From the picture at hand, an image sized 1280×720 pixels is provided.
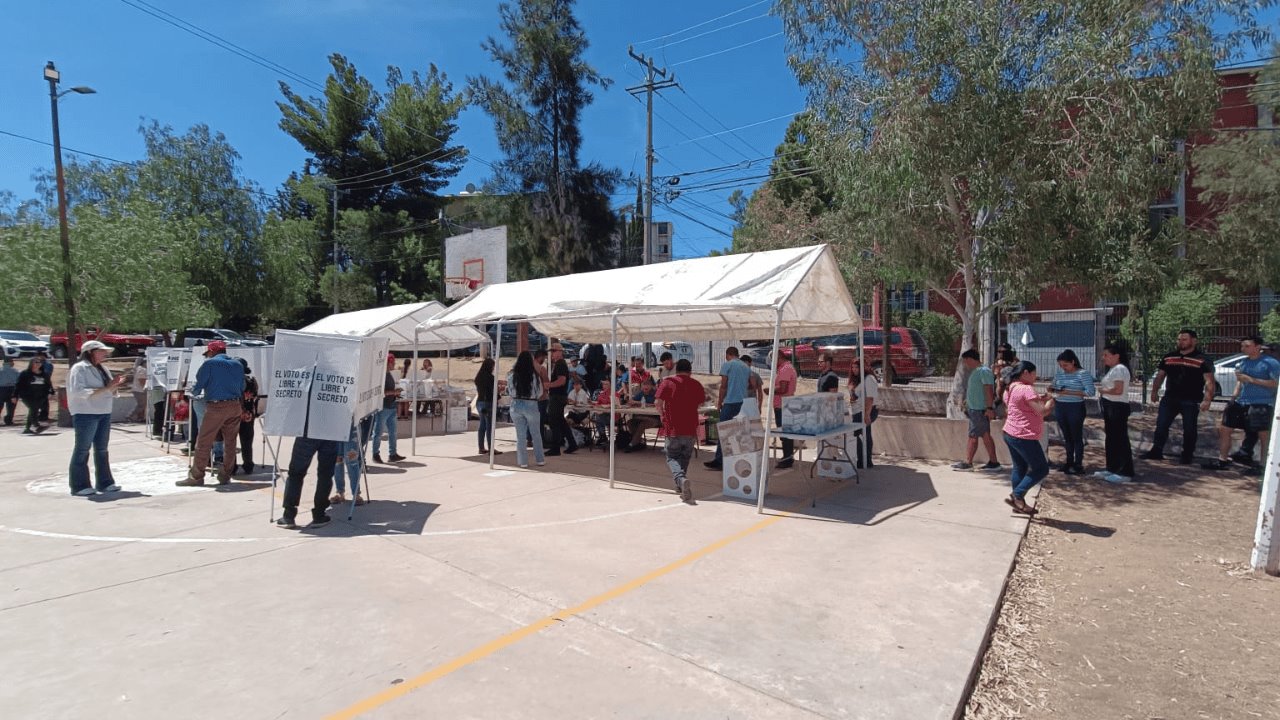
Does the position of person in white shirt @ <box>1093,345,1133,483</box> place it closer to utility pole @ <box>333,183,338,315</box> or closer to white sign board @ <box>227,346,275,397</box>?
white sign board @ <box>227,346,275,397</box>

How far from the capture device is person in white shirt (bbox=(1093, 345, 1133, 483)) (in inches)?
324

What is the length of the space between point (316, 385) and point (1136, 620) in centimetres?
694

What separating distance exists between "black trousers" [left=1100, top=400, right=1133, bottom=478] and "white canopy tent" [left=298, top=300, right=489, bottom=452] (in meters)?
10.2

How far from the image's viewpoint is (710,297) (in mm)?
7492

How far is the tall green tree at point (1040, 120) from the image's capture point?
26.5 ft

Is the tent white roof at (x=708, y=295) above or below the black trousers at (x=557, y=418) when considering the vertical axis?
above

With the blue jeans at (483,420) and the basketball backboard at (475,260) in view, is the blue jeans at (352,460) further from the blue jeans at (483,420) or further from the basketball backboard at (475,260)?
the basketball backboard at (475,260)

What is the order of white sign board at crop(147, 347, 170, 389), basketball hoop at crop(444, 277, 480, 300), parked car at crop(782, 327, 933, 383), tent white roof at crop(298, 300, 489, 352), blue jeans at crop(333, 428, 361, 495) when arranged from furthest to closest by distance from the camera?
basketball hoop at crop(444, 277, 480, 300)
parked car at crop(782, 327, 933, 383)
tent white roof at crop(298, 300, 489, 352)
white sign board at crop(147, 347, 170, 389)
blue jeans at crop(333, 428, 361, 495)

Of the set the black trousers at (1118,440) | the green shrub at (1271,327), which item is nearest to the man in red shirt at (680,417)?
the black trousers at (1118,440)

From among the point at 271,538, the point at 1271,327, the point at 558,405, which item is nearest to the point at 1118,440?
the point at 558,405

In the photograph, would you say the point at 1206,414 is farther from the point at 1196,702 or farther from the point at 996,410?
the point at 1196,702

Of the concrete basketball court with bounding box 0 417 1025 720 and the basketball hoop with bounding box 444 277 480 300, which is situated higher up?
the basketball hoop with bounding box 444 277 480 300

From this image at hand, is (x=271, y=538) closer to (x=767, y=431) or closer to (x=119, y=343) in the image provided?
(x=767, y=431)

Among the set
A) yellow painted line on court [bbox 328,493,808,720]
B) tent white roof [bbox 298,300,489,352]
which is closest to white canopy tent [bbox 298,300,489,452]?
tent white roof [bbox 298,300,489,352]
